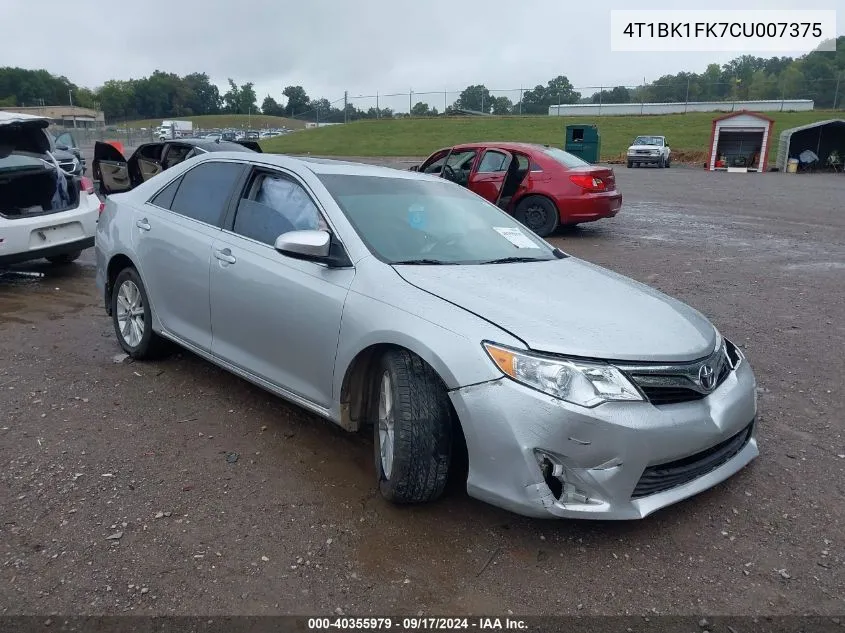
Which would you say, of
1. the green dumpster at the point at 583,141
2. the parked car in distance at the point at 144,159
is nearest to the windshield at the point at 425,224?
the parked car in distance at the point at 144,159

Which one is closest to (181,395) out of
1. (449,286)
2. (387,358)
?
(387,358)

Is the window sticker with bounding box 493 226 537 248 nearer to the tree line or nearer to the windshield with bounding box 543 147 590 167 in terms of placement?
the windshield with bounding box 543 147 590 167

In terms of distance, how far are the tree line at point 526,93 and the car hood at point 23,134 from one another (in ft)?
183

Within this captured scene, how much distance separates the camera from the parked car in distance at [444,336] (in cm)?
265

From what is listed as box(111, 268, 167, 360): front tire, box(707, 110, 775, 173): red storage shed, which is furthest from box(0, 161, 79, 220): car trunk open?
box(707, 110, 775, 173): red storage shed

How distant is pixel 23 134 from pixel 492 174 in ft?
21.7

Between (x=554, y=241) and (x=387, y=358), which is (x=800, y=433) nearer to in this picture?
(x=387, y=358)

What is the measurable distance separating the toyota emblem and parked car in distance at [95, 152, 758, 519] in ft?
0.04

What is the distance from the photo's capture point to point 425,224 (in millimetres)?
3867

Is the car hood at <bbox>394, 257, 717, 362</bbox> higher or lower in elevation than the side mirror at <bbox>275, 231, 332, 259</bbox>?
lower

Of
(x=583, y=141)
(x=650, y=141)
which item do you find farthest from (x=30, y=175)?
(x=650, y=141)

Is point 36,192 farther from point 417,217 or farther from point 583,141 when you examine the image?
point 583,141

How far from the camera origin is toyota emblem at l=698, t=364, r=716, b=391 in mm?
2873

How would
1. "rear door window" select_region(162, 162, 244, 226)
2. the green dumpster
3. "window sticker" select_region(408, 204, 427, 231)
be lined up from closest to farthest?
"window sticker" select_region(408, 204, 427, 231)
"rear door window" select_region(162, 162, 244, 226)
the green dumpster
